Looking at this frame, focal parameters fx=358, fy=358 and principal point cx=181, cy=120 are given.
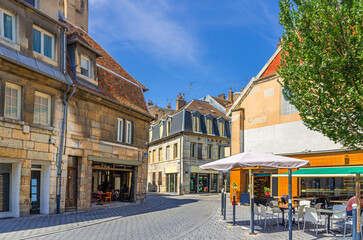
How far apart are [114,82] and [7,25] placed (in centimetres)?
750

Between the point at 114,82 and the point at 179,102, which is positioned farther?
the point at 179,102

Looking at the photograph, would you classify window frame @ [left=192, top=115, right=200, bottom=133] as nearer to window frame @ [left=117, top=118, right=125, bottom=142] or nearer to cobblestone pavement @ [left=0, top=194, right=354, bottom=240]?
window frame @ [left=117, top=118, right=125, bottom=142]

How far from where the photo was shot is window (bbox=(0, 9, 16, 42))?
12.4 metres

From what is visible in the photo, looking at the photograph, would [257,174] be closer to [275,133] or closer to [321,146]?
[275,133]

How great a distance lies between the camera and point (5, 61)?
1195 cm

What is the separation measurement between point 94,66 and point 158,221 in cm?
871

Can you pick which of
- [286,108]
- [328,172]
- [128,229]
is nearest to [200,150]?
[286,108]

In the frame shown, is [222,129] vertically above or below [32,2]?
below

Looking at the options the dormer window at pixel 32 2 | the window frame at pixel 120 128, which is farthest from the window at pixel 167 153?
the dormer window at pixel 32 2

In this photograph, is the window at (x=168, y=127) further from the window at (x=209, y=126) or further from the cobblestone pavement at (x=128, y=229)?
the cobblestone pavement at (x=128, y=229)

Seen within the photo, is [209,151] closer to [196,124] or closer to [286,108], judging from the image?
[196,124]

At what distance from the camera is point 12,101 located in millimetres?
12680

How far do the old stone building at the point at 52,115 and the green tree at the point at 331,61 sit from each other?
916 cm

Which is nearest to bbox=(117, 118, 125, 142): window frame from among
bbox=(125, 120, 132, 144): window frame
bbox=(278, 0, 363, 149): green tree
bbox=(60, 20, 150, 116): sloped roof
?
bbox=(125, 120, 132, 144): window frame
